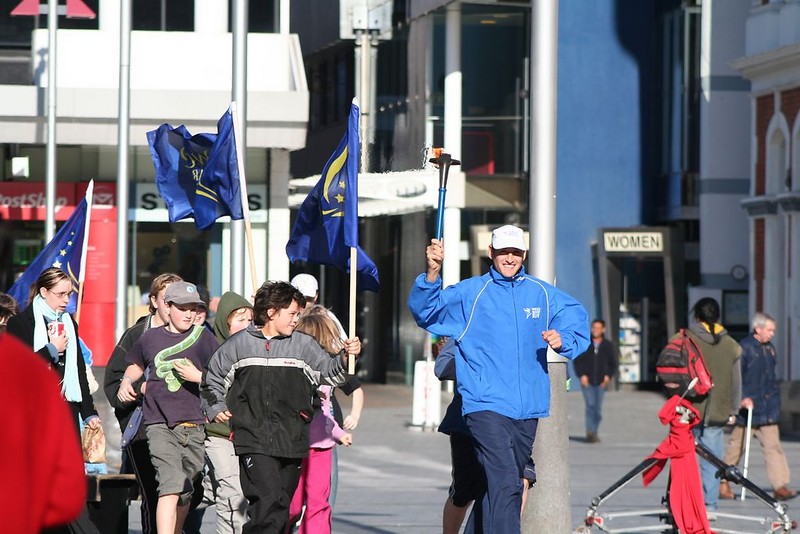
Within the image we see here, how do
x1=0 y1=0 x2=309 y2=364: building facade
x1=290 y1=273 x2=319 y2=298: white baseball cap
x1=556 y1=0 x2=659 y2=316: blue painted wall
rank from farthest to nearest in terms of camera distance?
1. x1=556 y1=0 x2=659 y2=316: blue painted wall
2. x1=0 y1=0 x2=309 y2=364: building facade
3. x1=290 y1=273 x2=319 y2=298: white baseball cap

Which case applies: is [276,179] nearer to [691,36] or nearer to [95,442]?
[691,36]

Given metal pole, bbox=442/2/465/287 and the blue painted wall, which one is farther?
the blue painted wall

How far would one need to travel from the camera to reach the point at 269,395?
9.11 metres

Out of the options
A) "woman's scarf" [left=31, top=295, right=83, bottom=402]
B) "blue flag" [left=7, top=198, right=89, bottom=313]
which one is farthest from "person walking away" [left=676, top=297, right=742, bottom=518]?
"woman's scarf" [left=31, top=295, right=83, bottom=402]

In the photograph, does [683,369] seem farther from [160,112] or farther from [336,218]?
[160,112]

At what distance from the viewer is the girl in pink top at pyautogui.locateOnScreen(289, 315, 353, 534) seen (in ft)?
32.3

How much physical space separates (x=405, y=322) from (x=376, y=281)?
2320 cm

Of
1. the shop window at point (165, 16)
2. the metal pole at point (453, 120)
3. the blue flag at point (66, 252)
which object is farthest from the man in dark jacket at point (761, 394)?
the metal pole at point (453, 120)

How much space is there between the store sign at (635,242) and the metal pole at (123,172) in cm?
1407

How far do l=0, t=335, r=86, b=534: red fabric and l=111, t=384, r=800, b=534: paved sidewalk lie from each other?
Result: 8.53 meters

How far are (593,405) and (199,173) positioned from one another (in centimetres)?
996

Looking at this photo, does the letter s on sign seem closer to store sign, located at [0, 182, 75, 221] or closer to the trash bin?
store sign, located at [0, 182, 75, 221]

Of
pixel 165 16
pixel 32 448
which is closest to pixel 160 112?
pixel 165 16

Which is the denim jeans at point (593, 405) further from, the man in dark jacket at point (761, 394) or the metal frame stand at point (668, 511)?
the metal frame stand at point (668, 511)
